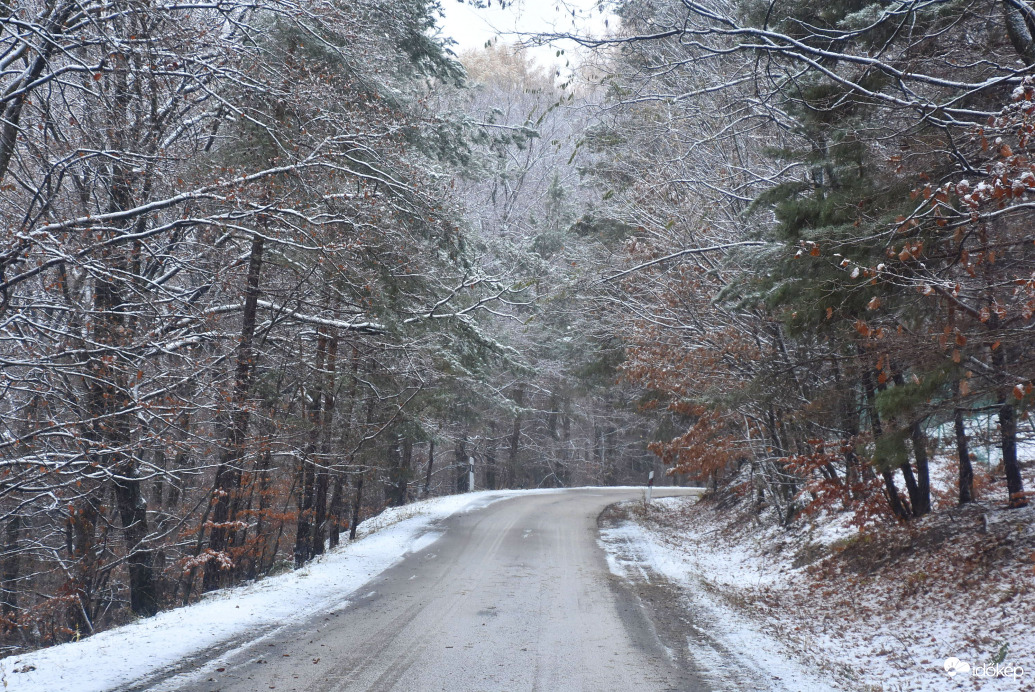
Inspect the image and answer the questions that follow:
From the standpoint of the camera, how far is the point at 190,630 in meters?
7.02

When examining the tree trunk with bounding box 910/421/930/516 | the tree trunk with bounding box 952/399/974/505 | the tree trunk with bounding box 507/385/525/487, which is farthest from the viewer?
the tree trunk with bounding box 507/385/525/487

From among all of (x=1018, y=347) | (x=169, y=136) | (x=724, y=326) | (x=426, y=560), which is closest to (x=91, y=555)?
(x=426, y=560)

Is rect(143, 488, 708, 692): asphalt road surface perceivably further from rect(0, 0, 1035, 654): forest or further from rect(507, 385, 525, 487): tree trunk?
rect(507, 385, 525, 487): tree trunk

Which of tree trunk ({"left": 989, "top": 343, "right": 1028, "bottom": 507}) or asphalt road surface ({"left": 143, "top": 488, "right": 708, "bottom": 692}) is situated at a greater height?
tree trunk ({"left": 989, "top": 343, "right": 1028, "bottom": 507})

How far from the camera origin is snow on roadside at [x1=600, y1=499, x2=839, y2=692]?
19.3ft

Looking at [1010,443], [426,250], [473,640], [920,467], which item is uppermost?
[426,250]

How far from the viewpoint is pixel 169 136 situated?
1201 centimetres

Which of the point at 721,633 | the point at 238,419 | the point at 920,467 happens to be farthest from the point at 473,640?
the point at 920,467

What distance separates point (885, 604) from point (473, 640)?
15.9 feet

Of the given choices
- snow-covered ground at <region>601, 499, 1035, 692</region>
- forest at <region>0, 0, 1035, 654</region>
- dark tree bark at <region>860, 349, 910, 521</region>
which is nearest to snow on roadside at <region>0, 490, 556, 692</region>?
forest at <region>0, 0, 1035, 654</region>

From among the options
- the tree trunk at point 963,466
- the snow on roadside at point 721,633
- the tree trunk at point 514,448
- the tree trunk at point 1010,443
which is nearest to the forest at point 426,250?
the tree trunk at point 1010,443

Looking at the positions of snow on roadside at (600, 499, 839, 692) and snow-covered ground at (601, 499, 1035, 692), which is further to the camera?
snow-covered ground at (601, 499, 1035, 692)

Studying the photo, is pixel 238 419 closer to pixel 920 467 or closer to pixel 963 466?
pixel 920 467

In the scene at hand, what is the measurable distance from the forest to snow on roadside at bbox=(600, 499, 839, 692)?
2.40 m
